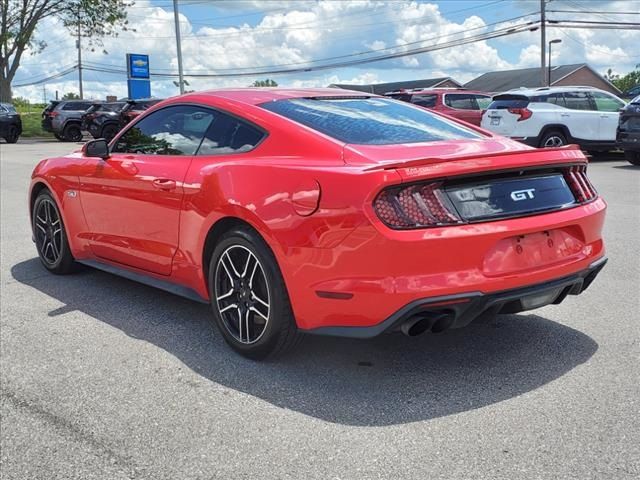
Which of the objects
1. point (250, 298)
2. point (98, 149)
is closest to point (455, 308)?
point (250, 298)

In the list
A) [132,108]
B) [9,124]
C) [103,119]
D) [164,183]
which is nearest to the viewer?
[164,183]

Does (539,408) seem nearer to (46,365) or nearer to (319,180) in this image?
(319,180)

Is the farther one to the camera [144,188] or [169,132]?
[169,132]

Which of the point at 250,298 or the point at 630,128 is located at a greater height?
the point at 630,128

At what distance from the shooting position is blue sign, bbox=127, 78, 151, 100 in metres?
36.0

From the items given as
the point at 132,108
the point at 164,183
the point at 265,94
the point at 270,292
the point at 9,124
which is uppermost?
the point at 265,94

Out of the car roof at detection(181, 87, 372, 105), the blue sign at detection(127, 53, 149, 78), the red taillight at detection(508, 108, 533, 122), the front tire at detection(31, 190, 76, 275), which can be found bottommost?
the front tire at detection(31, 190, 76, 275)

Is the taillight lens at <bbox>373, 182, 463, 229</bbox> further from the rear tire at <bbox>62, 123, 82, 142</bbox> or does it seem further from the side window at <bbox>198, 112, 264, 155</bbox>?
the rear tire at <bbox>62, 123, 82, 142</bbox>

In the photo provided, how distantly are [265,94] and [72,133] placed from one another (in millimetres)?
28367

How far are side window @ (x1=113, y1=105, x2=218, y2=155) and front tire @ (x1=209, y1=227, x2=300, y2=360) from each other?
2.73 feet

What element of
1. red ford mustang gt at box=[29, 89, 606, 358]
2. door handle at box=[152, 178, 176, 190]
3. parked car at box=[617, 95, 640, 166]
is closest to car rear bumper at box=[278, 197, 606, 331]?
red ford mustang gt at box=[29, 89, 606, 358]

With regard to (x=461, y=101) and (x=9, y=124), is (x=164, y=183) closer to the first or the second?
(x=461, y=101)

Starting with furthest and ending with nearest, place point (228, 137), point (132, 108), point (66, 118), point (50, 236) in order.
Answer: point (66, 118) → point (132, 108) → point (50, 236) → point (228, 137)

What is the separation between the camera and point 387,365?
12.4ft
